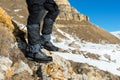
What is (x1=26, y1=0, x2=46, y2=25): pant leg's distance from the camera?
825 cm

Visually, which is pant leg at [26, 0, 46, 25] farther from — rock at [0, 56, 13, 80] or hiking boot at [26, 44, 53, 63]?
rock at [0, 56, 13, 80]

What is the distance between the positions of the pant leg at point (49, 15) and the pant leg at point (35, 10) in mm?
571

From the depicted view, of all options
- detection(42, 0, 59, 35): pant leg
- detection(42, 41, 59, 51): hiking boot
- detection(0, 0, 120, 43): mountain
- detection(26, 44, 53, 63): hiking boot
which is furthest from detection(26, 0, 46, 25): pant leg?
detection(0, 0, 120, 43): mountain

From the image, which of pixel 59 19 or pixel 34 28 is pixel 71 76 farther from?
pixel 59 19

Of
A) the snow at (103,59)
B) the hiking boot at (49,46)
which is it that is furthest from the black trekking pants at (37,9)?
the snow at (103,59)

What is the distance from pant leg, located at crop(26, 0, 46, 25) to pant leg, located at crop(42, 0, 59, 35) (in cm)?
57

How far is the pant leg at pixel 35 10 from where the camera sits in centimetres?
825

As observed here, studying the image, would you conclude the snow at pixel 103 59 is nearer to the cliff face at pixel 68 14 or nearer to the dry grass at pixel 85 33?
the dry grass at pixel 85 33

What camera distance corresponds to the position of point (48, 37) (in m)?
9.72

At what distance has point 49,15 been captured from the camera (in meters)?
9.48

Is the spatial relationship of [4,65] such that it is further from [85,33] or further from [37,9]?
[85,33]

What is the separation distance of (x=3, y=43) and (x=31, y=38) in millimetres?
888

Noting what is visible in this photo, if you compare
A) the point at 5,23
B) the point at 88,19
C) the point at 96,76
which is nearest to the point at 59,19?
the point at 88,19

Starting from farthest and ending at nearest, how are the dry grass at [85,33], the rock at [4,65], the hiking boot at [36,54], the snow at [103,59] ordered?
Result: the dry grass at [85,33]
the snow at [103,59]
the hiking boot at [36,54]
the rock at [4,65]
